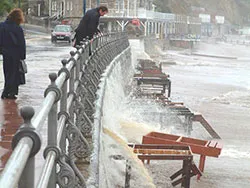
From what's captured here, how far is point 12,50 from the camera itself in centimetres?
955

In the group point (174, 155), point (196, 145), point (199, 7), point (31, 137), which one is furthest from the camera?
point (199, 7)

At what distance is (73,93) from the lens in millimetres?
5961

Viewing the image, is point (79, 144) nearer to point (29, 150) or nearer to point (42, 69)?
point (29, 150)

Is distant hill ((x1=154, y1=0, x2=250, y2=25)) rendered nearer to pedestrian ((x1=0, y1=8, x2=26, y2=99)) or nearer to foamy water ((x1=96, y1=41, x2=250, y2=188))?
foamy water ((x1=96, y1=41, x2=250, y2=188))

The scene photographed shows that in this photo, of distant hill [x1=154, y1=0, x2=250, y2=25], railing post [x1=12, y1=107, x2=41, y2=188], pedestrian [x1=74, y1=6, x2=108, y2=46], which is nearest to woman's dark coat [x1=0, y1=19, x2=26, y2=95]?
pedestrian [x1=74, y1=6, x2=108, y2=46]

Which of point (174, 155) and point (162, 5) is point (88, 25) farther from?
point (162, 5)

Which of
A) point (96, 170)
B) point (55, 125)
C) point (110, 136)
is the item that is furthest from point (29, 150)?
point (110, 136)

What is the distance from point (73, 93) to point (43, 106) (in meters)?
3.03

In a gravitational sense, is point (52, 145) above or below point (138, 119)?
above

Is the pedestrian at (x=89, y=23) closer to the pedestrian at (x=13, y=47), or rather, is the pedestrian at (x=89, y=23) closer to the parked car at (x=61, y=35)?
the pedestrian at (x=13, y=47)

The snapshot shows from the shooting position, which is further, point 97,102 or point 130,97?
point 130,97

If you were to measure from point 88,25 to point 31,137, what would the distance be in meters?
10.7

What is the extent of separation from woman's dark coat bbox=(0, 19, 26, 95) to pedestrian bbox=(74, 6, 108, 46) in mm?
3148

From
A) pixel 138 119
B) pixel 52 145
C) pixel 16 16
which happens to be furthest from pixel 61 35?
pixel 52 145
